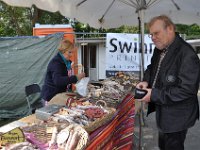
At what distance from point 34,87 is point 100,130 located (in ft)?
10.3

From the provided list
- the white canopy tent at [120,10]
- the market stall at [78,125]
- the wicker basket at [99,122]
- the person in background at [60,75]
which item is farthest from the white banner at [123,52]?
the wicker basket at [99,122]

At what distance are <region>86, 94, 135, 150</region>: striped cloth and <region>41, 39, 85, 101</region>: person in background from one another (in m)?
0.81

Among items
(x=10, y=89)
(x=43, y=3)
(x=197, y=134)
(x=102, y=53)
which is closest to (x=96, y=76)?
(x=102, y=53)

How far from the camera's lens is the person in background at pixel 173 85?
2.87m

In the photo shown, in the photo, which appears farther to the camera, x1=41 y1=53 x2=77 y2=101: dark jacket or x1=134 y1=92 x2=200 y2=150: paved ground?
x1=134 y1=92 x2=200 y2=150: paved ground

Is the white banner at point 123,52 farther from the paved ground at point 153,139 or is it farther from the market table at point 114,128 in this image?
the market table at point 114,128

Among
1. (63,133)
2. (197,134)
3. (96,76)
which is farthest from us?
(96,76)

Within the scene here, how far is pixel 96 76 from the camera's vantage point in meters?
17.8

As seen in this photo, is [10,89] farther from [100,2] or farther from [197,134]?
[197,134]

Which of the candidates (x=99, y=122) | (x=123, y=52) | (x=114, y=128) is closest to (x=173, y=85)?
(x=99, y=122)

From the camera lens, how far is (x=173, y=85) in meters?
2.95

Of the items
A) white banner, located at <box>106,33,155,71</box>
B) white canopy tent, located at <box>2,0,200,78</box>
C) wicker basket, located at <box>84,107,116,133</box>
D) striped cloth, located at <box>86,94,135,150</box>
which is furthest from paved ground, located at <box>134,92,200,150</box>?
white banner, located at <box>106,33,155,71</box>

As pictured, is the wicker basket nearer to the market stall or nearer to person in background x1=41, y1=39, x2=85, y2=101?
the market stall

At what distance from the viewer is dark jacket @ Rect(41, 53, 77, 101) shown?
4398 millimetres
